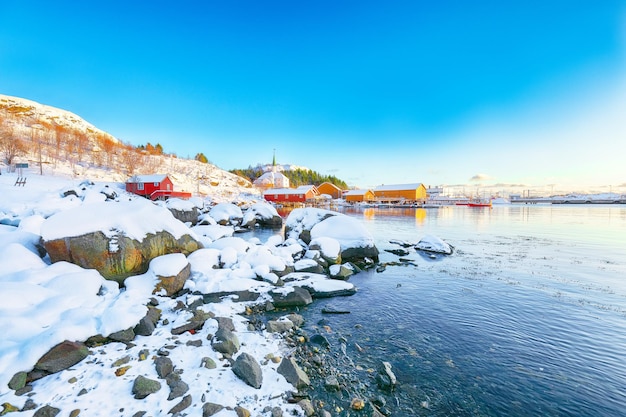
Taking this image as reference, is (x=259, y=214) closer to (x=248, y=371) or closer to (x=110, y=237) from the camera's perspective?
(x=110, y=237)

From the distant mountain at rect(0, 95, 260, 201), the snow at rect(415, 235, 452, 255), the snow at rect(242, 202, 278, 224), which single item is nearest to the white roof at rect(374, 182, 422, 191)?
the distant mountain at rect(0, 95, 260, 201)

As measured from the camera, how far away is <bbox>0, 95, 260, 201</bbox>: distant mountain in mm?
54625

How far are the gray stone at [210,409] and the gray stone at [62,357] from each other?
297cm

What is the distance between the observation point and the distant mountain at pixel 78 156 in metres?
54.6

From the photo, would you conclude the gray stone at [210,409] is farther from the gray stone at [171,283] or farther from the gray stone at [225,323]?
the gray stone at [171,283]

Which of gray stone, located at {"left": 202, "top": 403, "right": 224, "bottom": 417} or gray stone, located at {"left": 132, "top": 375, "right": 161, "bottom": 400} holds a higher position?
gray stone, located at {"left": 132, "top": 375, "right": 161, "bottom": 400}

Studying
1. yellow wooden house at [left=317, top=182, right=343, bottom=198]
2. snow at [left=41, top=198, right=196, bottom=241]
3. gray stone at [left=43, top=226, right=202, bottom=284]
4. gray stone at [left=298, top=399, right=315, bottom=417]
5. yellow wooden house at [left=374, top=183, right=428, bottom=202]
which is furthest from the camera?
yellow wooden house at [left=317, top=182, right=343, bottom=198]

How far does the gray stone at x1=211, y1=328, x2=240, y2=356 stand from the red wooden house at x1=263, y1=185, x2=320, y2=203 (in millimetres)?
74401

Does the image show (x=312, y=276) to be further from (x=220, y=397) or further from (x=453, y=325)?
(x=220, y=397)

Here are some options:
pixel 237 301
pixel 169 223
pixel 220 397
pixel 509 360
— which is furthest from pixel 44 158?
pixel 509 360

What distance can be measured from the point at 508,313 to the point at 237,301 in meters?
9.26

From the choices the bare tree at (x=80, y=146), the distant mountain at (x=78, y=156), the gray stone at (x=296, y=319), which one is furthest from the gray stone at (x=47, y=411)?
the bare tree at (x=80, y=146)

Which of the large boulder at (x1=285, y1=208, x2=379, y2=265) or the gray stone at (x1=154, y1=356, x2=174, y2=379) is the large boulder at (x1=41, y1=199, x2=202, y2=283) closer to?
the gray stone at (x1=154, y1=356, x2=174, y2=379)

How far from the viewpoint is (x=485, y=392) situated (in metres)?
5.31
